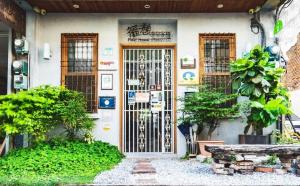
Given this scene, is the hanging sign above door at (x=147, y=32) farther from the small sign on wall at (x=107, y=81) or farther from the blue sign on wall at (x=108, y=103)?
the blue sign on wall at (x=108, y=103)

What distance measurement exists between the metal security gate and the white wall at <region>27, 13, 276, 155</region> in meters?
0.48

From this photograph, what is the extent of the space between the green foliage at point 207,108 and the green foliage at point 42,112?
2.09 meters

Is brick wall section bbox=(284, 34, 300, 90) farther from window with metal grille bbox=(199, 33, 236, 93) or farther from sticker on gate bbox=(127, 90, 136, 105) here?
sticker on gate bbox=(127, 90, 136, 105)

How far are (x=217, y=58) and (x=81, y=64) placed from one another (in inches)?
123

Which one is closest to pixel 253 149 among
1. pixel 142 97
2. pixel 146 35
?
pixel 142 97

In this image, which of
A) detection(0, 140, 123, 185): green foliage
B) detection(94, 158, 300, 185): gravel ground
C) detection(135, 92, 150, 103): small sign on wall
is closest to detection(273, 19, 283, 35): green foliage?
detection(135, 92, 150, 103): small sign on wall

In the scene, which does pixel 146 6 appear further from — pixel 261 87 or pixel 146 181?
pixel 146 181

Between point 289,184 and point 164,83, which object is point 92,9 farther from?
point 289,184

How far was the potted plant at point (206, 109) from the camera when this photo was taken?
8.50 metres

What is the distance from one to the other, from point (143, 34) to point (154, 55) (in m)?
0.56

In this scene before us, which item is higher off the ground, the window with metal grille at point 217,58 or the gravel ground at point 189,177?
the window with metal grille at point 217,58

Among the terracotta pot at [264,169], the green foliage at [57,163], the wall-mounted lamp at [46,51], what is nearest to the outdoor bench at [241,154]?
the terracotta pot at [264,169]

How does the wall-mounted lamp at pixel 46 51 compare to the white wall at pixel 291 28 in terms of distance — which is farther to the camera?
the white wall at pixel 291 28

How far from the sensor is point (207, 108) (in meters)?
8.44
